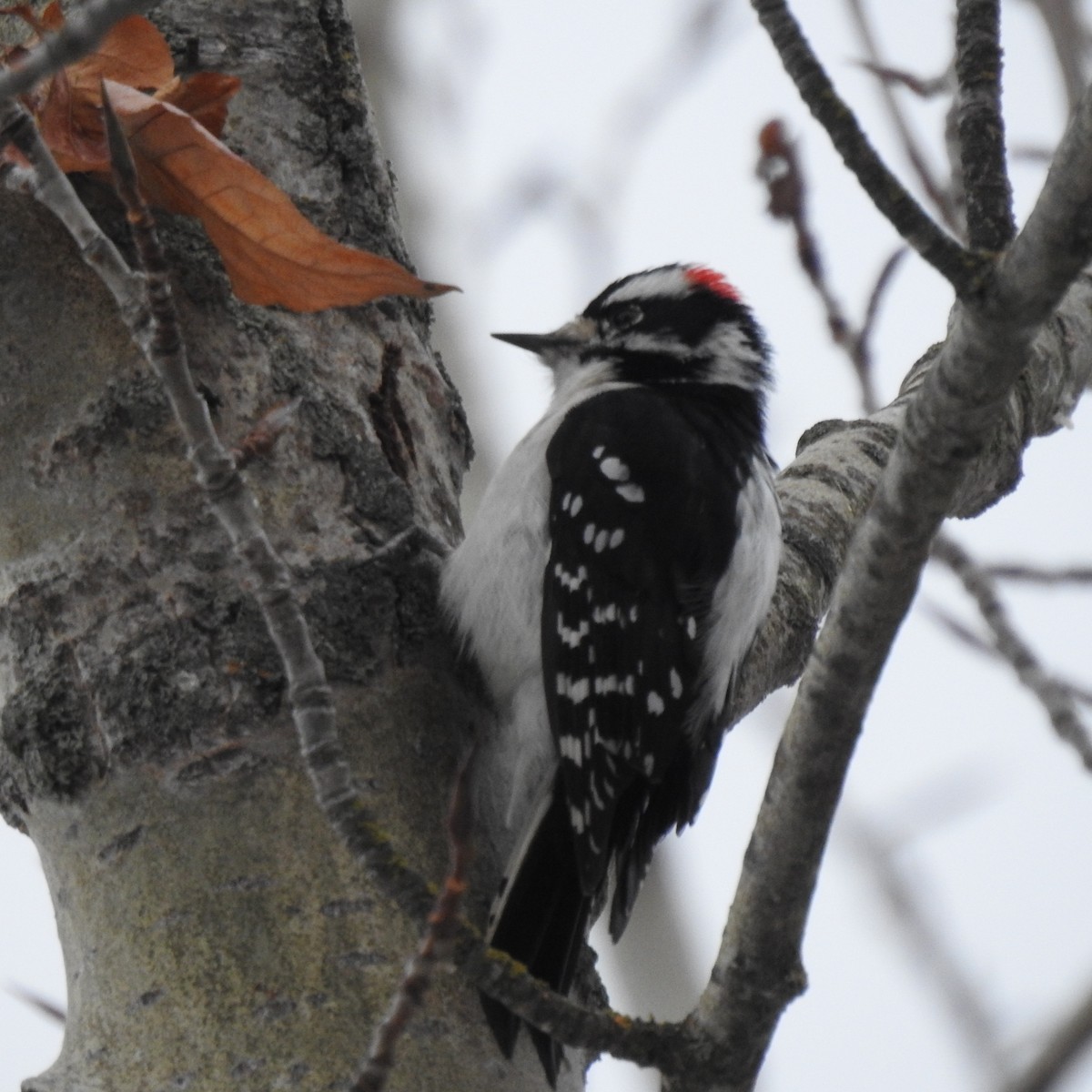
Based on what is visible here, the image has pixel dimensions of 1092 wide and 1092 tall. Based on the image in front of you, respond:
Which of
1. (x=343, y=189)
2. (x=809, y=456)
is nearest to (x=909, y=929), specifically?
(x=809, y=456)

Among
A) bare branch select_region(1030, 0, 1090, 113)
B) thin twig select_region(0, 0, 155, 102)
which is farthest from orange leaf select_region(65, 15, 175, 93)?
bare branch select_region(1030, 0, 1090, 113)

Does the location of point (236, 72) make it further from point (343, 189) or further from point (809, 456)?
point (809, 456)

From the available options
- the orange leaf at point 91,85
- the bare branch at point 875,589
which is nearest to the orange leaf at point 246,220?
the orange leaf at point 91,85

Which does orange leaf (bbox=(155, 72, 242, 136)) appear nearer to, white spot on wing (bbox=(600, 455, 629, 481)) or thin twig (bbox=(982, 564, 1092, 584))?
white spot on wing (bbox=(600, 455, 629, 481))

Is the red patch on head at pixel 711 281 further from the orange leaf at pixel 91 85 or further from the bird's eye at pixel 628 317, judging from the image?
the orange leaf at pixel 91 85

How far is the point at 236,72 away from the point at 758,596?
1.28 metres

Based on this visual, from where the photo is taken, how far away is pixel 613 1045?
5.46 feet

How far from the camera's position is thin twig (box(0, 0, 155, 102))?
1.18 metres

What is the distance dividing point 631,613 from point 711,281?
1.21 meters

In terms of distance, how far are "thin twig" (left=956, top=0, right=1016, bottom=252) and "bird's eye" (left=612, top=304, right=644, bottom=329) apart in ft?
5.58

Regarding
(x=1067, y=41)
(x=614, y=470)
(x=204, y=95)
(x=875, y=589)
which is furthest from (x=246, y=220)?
(x=1067, y=41)

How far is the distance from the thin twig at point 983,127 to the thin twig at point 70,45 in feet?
3.16

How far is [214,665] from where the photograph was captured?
2.03 meters

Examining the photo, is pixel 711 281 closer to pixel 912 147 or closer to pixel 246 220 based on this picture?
pixel 912 147
